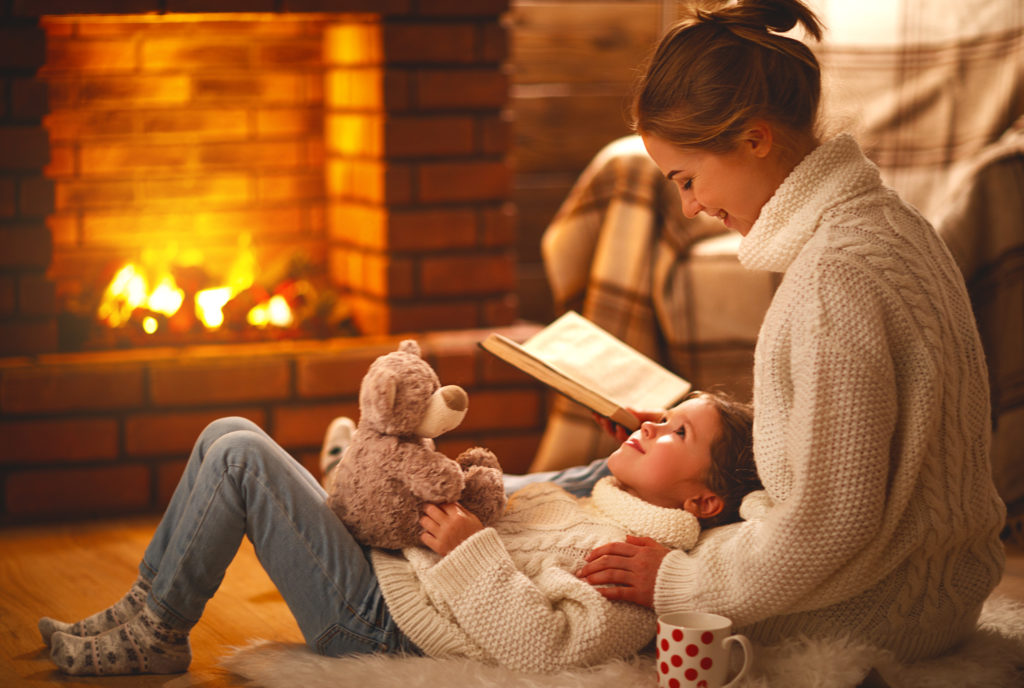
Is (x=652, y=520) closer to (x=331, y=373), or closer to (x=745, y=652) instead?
(x=745, y=652)

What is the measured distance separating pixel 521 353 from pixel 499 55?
1.21 meters

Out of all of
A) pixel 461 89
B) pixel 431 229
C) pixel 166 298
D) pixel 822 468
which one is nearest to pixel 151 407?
pixel 166 298

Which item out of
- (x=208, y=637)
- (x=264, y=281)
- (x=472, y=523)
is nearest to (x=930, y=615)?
(x=472, y=523)

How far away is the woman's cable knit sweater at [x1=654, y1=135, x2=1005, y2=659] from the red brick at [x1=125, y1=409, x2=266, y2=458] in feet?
4.41

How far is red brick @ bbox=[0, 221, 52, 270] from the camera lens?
226 centimetres

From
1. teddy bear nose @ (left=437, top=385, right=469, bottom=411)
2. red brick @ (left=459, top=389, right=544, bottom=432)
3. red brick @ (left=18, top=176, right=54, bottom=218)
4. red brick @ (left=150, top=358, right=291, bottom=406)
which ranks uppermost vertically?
red brick @ (left=18, top=176, right=54, bottom=218)

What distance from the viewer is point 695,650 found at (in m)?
1.21

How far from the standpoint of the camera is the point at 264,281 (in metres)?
2.58

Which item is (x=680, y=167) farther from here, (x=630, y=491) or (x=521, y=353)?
(x=630, y=491)

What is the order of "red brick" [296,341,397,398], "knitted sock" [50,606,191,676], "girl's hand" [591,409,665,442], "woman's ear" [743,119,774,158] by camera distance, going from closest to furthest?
1. "woman's ear" [743,119,774,158]
2. "knitted sock" [50,606,191,676]
3. "girl's hand" [591,409,665,442]
4. "red brick" [296,341,397,398]

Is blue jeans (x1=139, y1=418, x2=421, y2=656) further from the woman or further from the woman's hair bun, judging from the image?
the woman's hair bun

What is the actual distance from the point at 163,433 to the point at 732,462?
1.35m

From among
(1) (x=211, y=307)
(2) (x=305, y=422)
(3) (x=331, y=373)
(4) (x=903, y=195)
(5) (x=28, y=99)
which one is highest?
(5) (x=28, y=99)

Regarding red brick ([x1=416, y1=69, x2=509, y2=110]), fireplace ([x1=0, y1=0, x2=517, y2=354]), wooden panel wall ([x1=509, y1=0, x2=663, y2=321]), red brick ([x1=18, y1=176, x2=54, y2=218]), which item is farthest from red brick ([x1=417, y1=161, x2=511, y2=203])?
red brick ([x1=18, y1=176, x2=54, y2=218])
